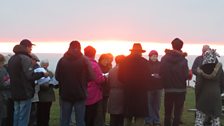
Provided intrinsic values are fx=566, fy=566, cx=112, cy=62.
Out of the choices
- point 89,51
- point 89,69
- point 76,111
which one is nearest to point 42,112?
point 76,111

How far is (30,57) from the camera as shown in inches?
420

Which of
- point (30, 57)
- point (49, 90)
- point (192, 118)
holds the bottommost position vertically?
point (192, 118)

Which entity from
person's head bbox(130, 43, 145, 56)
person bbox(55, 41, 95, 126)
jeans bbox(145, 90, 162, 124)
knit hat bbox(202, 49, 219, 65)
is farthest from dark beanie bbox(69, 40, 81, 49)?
jeans bbox(145, 90, 162, 124)

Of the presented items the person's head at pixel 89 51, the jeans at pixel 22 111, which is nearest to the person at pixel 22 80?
the jeans at pixel 22 111

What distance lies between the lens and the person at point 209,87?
11.3 meters

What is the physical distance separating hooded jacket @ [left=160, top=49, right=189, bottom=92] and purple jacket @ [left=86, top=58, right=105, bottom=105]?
1392 millimetres

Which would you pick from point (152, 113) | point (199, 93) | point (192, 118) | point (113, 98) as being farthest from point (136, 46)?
point (192, 118)

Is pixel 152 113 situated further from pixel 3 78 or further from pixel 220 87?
pixel 3 78

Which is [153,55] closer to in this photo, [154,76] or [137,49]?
[154,76]

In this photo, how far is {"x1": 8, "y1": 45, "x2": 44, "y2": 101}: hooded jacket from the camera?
10375 mm

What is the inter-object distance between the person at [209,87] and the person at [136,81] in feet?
4.77

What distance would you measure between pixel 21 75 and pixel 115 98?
1.91 m

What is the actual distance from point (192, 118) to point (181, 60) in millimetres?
3489

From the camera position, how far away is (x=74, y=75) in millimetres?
10484
